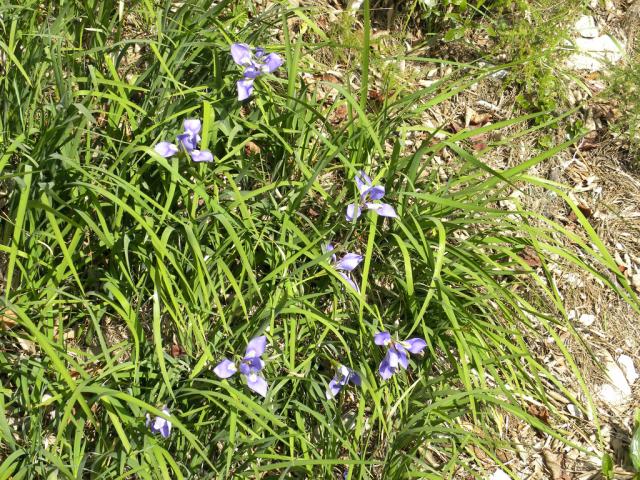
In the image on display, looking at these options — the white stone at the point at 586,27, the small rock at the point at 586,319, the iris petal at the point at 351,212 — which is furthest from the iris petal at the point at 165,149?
the white stone at the point at 586,27

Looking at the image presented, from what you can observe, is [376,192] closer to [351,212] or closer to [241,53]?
[351,212]

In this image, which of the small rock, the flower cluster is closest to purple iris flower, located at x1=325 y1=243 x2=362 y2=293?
the flower cluster

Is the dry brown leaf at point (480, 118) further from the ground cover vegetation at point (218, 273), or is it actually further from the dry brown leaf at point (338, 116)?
the ground cover vegetation at point (218, 273)

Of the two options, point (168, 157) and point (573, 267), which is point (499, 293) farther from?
point (168, 157)

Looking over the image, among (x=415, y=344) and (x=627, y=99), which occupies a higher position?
(x=627, y=99)

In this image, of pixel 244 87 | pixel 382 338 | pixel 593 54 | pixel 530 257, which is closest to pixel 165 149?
pixel 244 87

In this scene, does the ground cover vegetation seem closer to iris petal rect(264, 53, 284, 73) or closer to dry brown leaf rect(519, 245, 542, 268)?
iris petal rect(264, 53, 284, 73)

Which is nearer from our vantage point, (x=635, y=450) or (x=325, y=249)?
(x=325, y=249)
